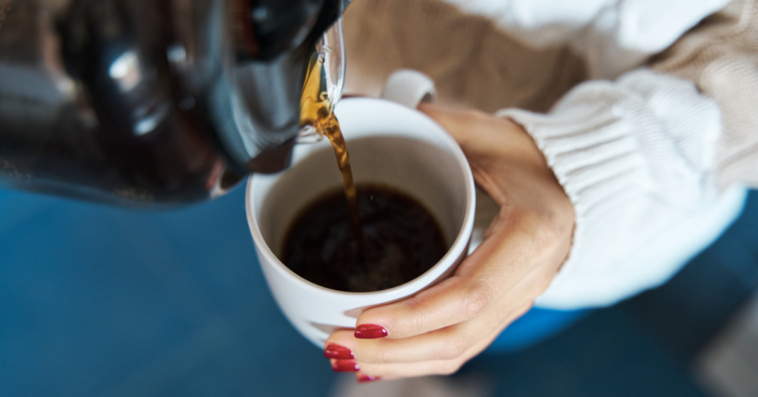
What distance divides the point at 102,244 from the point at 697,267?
3.65ft

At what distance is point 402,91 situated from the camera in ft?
1.67

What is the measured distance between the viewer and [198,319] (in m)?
0.84

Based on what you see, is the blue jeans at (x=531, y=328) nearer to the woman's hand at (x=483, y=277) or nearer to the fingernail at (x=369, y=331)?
the woman's hand at (x=483, y=277)

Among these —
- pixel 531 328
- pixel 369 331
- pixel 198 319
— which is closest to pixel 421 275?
pixel 369 331

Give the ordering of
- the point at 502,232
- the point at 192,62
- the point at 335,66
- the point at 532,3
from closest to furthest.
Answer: the point at 192,62 → the point at 335,66 → the point at 502,232 → the point at 532,3

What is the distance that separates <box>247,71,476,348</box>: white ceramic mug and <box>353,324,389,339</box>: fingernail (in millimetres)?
10

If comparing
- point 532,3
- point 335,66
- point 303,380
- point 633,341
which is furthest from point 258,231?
point 633,341

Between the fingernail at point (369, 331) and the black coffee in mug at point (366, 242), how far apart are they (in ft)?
0.38

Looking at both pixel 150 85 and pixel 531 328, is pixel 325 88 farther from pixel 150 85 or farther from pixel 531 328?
pixel 531 328

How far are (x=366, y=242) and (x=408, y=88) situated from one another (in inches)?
6.9

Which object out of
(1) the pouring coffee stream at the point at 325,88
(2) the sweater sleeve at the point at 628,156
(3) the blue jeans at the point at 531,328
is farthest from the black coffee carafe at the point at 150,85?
(3) the blue jeans at the point at 531,328

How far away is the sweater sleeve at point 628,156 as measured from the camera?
0.50 meters

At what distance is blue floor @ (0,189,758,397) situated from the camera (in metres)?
0.79

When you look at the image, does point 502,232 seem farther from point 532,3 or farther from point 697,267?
point 697,267
